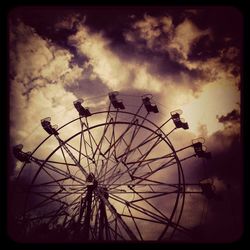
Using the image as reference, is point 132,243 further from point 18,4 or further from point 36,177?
point 36,177

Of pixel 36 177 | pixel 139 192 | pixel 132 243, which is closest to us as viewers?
pixel 132 243

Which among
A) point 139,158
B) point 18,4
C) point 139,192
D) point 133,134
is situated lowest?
point 139,192

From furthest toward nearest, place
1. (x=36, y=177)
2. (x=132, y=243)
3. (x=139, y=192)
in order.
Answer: (x=139, y=192) < (x=36, y=177) < (x=132, y=243)

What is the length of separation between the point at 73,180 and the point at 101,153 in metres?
1.55

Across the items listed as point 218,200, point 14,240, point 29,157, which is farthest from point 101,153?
point 14,240

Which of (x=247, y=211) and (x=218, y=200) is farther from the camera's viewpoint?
(x=218, y=200)

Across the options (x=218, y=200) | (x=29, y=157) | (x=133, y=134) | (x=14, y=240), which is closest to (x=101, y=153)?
(x=133, y=134)

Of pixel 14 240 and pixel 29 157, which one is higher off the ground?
pixel 29 157

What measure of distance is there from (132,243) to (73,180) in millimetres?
5997

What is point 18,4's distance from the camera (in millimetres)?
6836

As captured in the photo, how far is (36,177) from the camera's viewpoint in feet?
38.7

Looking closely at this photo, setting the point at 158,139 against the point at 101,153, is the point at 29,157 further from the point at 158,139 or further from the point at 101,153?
the point at 158,139

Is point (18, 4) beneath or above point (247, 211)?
above

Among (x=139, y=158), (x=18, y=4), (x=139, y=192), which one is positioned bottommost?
(x=139, y=192)
